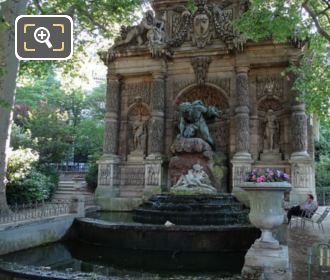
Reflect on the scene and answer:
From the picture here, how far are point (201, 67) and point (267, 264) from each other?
11.9m

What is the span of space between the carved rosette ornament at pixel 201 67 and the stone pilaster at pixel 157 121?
1528mm

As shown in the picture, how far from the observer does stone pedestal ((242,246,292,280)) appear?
21.7 ft

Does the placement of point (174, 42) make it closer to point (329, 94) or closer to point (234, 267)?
point (329, 94)

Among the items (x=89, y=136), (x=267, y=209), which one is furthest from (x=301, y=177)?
(x=89, y=136)

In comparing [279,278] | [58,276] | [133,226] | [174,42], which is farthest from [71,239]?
[174,42]

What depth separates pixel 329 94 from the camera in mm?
13250

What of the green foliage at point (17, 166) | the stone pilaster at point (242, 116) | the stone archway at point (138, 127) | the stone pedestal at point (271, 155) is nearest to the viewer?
the green foliage at point (17, 166)

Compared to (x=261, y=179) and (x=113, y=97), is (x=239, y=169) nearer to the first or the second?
(x=113, y=97)

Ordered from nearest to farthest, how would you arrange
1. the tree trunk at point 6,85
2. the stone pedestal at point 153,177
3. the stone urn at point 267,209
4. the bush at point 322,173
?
1. the stone urn at point 267,209
2. the tree trunk at point 6,85
3. the stone pedestal at point 153,177
4. the bush at point 322,173

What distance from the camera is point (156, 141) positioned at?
17188 millimetres

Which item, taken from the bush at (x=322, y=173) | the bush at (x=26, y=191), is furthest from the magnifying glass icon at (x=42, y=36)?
the bush at (x=322, y=173)

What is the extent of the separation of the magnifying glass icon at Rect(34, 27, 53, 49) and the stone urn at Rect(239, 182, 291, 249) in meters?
4.69

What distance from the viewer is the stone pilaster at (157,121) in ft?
56.4

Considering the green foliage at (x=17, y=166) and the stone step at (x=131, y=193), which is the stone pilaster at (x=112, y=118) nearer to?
the stone step at (x=131, y=193)
